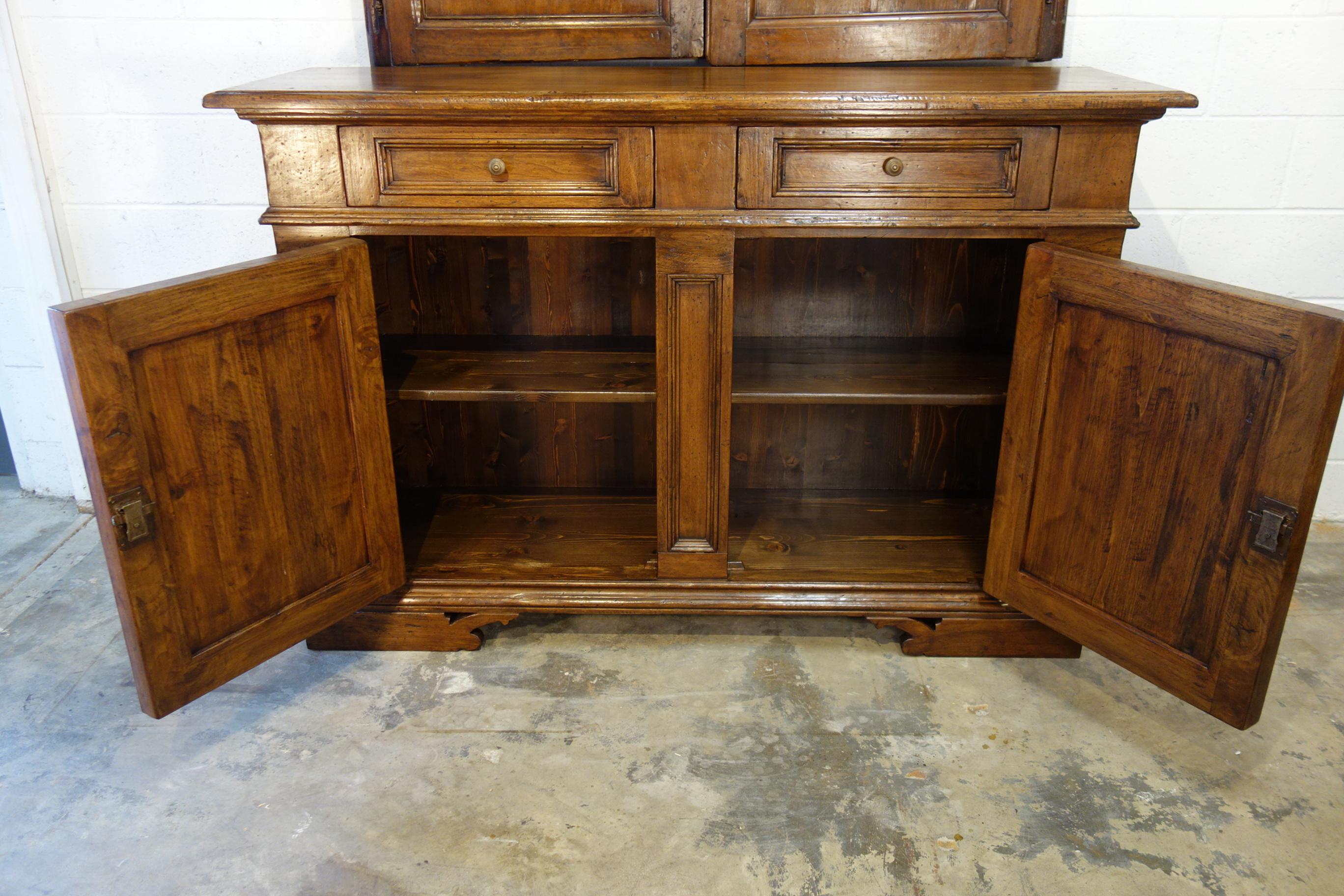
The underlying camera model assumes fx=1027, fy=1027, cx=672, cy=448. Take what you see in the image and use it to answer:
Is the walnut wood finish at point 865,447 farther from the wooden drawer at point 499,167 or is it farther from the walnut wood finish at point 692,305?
the wooden drawer at point 499,167

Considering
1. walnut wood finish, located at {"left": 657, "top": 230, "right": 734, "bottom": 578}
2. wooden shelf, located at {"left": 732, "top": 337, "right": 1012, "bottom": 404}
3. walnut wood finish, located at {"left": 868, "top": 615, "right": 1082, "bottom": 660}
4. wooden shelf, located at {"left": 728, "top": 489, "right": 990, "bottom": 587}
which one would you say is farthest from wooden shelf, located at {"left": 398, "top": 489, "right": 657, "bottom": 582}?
walnut wood finish, located at {"left": 868, "top": 615, "right": 1082, "bottom": 660}

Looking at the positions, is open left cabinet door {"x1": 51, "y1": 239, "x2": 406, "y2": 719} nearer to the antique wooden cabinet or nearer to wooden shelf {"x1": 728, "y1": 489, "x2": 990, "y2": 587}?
the antique wooden cabinet

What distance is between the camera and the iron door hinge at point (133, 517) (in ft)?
4.94

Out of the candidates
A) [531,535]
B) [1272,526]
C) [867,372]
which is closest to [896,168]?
[867,372]

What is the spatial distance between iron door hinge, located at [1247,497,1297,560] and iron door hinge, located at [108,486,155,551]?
5.46ft

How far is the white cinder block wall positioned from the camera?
223cm

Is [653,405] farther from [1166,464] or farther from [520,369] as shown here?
[1166,464]

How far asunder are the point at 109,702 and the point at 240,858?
563 mm

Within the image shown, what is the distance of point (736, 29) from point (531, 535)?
1162 mm

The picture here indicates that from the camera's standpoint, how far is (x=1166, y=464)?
1668 millimetres

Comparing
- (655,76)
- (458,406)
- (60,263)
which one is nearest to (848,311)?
(655,76)

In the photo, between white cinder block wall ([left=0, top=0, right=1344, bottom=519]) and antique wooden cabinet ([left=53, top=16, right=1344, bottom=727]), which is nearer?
antique wooden cabinet ([left=53, top=16, right=1344, bottom=727])

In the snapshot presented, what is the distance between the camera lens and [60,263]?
2436mm

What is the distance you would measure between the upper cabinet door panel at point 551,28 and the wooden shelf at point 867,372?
2.19 feet
